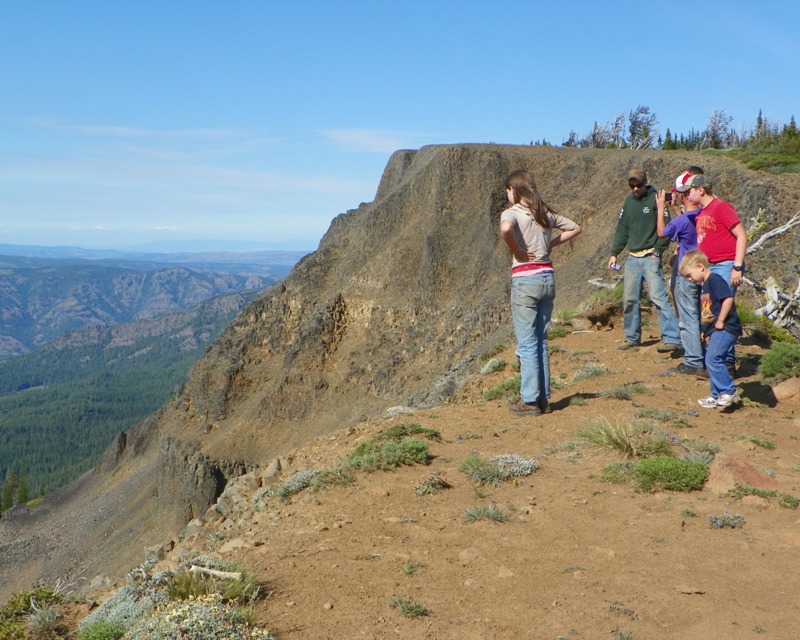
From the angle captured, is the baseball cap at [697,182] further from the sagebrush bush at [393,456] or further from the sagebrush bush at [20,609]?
the sagebrush bush at [20,609]

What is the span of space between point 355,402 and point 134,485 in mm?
25800

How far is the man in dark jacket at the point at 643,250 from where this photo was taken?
35.8 feet

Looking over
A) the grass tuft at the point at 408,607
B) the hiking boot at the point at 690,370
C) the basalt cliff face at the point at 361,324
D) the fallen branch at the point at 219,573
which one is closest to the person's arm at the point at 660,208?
the hiking boot at the point at 690,370

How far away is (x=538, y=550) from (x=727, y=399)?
4527mm

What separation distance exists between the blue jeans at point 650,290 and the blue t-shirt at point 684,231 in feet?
3.53

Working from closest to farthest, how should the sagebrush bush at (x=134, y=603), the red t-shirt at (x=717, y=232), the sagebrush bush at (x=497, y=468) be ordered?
1. the sagebrush bush at (x=134, y=603)
2. the sagebrush bush at (x=497, y=468)
3. the red t-shirt at (x=717, y=232)

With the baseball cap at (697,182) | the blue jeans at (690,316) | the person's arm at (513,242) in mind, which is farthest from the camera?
the blue jeans at (690,316)

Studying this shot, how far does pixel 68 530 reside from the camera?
53.2 meters

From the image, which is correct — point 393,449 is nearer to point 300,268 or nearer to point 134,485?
point 300,268

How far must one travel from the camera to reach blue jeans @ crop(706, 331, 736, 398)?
27.1ft

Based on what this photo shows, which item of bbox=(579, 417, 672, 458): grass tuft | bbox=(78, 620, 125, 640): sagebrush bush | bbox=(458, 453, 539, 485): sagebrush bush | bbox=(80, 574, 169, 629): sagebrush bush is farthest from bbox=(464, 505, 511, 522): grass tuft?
bbox=(78, 620, 125, 640): sagebrush bush

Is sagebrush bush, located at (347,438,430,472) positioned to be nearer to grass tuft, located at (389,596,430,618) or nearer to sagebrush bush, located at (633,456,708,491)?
sagebrush bush, located at (633,456,708,491)

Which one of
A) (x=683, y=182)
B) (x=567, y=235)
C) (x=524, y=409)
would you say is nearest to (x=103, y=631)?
(x=524, y=409)

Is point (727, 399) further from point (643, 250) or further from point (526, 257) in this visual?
point (643, 250)
